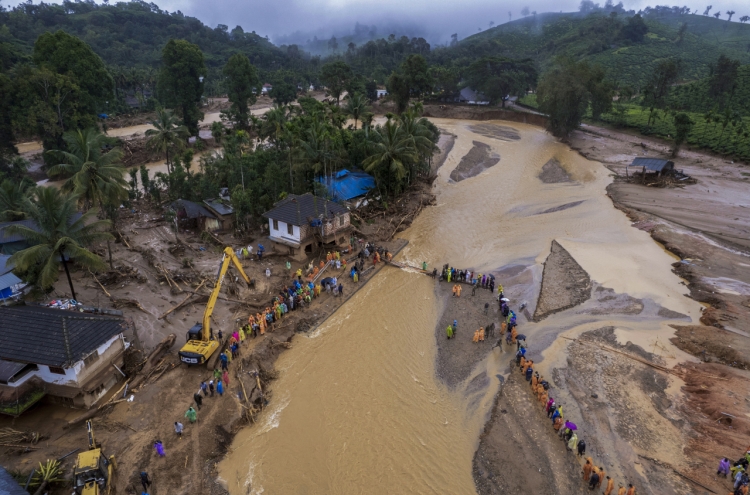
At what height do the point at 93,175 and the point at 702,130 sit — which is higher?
the point at 702,130

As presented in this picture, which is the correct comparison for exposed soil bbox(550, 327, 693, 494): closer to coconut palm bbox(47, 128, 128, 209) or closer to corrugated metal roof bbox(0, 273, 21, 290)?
corrugated metal roof bbox(0, 273, 21, 290)

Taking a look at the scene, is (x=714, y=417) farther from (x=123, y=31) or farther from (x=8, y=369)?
(x=123, y=31)

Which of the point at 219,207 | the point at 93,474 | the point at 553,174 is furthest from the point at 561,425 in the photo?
the point at 553,174

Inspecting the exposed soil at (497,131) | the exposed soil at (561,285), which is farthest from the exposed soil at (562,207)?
the exposed soil at (497,131)

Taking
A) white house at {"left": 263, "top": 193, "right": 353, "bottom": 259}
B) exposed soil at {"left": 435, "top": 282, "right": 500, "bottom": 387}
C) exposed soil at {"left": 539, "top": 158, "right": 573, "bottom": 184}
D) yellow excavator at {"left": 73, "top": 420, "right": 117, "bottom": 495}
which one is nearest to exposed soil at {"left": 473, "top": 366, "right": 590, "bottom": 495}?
exposed soil at {"left": 435, "top": 282, "right": 500, "bottom": 387}

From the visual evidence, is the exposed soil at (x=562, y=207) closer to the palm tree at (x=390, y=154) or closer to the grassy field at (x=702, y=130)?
the palm tree at (x=390, y=154)

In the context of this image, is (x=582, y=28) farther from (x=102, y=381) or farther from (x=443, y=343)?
(x=102, y=381)
